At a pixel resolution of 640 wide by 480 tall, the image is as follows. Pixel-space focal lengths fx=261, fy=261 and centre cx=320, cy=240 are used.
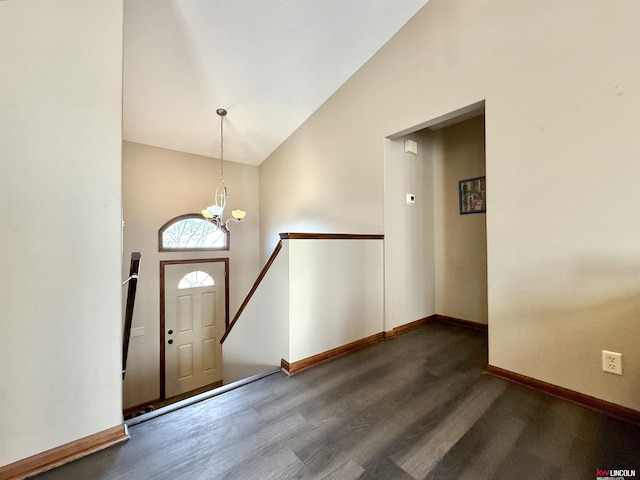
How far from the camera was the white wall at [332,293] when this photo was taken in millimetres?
2097

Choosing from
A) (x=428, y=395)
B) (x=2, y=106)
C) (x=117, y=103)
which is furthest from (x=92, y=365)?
(x=428, y=395)

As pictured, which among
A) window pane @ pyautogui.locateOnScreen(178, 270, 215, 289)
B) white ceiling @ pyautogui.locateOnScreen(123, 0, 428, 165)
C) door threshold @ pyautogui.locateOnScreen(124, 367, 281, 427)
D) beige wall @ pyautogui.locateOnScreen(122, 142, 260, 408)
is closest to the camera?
door threshold @ pyautogui.locateOnScreen(124, 367, 281, 427)

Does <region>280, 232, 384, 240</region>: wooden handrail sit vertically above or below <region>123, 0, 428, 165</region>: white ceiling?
below

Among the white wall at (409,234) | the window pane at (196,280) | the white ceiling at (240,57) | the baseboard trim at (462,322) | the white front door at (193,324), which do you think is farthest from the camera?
the window pane at (196,280)

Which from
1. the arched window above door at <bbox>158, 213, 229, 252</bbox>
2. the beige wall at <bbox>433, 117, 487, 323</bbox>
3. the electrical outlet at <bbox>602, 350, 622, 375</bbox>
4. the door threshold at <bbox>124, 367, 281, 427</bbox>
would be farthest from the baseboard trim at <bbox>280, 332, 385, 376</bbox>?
the arched window above door at <bbox>158, 213, 229, 252</bbox>

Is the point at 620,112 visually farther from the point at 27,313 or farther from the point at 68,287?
the point at 27,313

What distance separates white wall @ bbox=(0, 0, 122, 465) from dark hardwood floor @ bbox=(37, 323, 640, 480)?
0.29 meters

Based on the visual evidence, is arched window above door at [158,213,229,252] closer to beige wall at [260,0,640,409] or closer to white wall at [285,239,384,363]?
white wall at [285,239,384,363]

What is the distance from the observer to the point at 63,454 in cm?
120

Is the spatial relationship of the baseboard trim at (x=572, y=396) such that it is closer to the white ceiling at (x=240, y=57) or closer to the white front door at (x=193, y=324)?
the white ceiling at (x=240, y=57)

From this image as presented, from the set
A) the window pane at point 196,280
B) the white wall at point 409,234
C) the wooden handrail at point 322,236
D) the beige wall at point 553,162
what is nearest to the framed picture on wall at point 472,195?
the white wall at point 409,234

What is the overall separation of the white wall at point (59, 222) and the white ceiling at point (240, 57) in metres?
1.49

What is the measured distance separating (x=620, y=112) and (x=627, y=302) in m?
1.09

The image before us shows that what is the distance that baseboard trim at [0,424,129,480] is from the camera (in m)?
1.11
